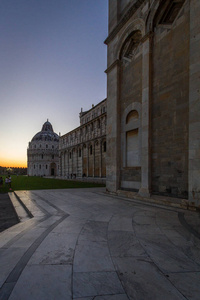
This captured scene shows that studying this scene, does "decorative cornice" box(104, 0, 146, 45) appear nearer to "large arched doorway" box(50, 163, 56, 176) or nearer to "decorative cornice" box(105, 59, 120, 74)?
"decorative cornice" box(105, 59, 120, 74)

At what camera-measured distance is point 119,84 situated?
12.4m

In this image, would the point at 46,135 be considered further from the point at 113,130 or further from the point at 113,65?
Result: the point at 113,130

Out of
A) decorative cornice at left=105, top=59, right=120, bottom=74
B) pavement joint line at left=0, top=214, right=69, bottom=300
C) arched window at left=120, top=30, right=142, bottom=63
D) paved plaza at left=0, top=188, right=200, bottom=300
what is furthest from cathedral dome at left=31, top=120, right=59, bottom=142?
pavement joint line at left=0, top=214, right=69, bottom=300

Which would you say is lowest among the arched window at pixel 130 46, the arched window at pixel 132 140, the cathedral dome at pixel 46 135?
the arched window at pixel 132 140

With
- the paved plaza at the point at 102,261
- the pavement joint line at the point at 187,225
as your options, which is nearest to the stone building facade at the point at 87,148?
the pavement joint line at the point at 187,225

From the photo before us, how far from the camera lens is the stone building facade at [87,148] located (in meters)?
33.8

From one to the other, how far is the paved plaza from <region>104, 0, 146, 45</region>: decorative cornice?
11699 millimetres

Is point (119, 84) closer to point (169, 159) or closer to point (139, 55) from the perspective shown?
point (139, 55)

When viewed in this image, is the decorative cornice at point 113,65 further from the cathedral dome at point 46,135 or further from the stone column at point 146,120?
the cathedral dome at point 46,135

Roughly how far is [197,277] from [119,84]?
11.6 meters

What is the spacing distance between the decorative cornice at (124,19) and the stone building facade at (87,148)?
20.0 metres

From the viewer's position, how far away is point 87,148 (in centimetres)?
3869

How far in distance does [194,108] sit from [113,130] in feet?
19.4

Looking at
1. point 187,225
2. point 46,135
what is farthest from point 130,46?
point 46,135
